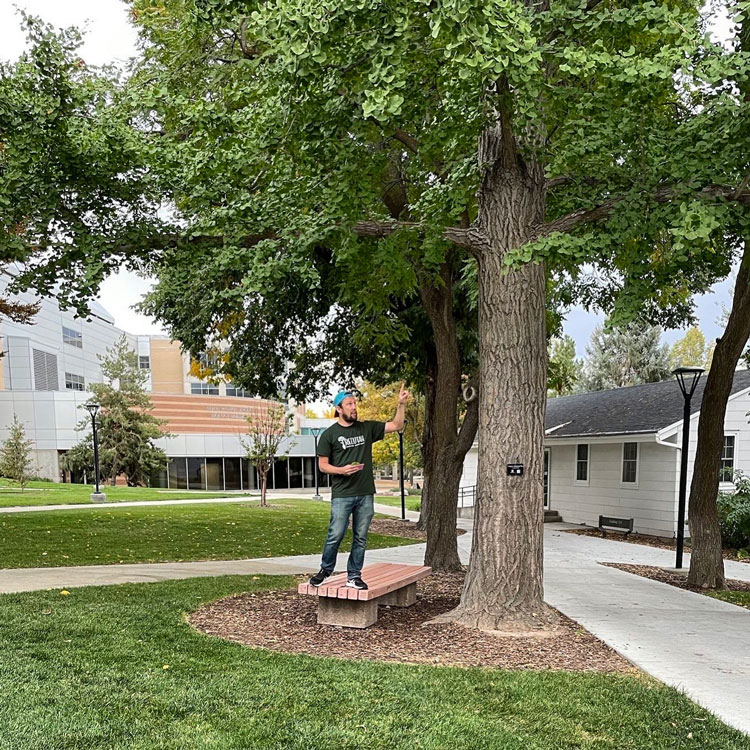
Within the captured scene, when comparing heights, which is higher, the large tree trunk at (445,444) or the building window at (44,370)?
the building window at (44,370)

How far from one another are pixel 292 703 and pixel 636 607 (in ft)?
16.5

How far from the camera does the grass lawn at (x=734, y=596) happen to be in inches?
346

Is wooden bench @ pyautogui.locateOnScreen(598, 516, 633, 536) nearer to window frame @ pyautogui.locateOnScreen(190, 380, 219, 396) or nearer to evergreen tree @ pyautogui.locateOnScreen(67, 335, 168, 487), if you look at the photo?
evergreen tree @ pyautogui.locateOnScreen(67, 335, 168, 487)

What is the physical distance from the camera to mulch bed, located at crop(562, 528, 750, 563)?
14417 mm

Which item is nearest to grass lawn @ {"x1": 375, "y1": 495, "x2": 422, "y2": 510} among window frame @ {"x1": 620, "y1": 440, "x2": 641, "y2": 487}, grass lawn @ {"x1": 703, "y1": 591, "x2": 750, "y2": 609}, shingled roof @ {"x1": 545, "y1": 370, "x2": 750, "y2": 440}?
shingled roof @ {"x1": 545, "y1": 370, "x2": 750, "y2": 440}

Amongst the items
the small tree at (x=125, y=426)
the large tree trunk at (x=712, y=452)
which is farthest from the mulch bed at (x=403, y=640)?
the small tree at (x=125, y=426)

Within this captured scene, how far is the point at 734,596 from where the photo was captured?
9227 millimetres

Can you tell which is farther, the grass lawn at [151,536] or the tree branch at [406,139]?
the grass lawn at [151,536]

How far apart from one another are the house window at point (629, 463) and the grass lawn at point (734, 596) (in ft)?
30.4

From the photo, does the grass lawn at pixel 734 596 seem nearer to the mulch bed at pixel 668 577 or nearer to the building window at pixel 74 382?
the mulch bed at pixel 668 577

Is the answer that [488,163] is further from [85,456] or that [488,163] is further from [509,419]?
[85,456]

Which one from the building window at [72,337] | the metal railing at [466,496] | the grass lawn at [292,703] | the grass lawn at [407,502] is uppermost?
the building window at [72,337]

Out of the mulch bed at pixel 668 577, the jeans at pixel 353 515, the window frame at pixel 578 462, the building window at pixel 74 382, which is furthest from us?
the building window at pixel 74 382

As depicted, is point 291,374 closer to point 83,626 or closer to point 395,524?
point 395,524
